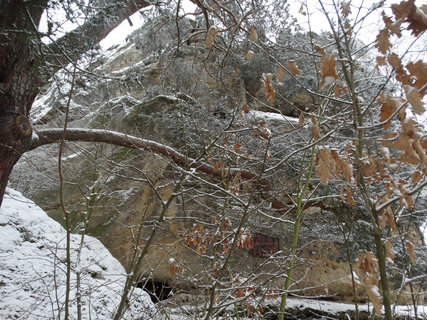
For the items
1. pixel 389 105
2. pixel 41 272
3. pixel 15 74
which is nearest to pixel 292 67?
pixel 389 105

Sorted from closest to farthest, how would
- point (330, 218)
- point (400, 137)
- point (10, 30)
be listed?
1. point (400, 137)
2. point (10, 30)
3. point (330, 218)

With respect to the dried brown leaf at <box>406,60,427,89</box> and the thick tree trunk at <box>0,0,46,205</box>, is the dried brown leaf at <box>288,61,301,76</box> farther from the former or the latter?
the thick tree trunk at <box>0,0,46,205</box>

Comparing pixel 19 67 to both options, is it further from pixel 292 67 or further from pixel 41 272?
pixel 292 67

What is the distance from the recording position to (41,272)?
413cm

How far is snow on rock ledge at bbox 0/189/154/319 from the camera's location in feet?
11.7

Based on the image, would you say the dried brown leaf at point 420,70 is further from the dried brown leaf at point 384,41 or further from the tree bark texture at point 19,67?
the tree bark texture at point 19,67

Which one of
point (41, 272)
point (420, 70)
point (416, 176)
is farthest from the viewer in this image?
point (41, 272)

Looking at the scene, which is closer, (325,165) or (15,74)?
(325,165)

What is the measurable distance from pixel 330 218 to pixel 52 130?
19.0ft

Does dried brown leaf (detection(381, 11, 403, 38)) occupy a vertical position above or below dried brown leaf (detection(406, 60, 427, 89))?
above

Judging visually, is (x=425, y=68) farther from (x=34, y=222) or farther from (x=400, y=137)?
(x=34, y=222)

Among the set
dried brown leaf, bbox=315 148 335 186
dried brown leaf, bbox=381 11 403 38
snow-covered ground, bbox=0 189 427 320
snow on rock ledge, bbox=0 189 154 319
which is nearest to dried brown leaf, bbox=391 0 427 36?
dried brown leaf, bbox=381 11 403 38

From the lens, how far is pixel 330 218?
7062mm

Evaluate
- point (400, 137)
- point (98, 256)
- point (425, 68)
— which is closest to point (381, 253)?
point (400, 137)
